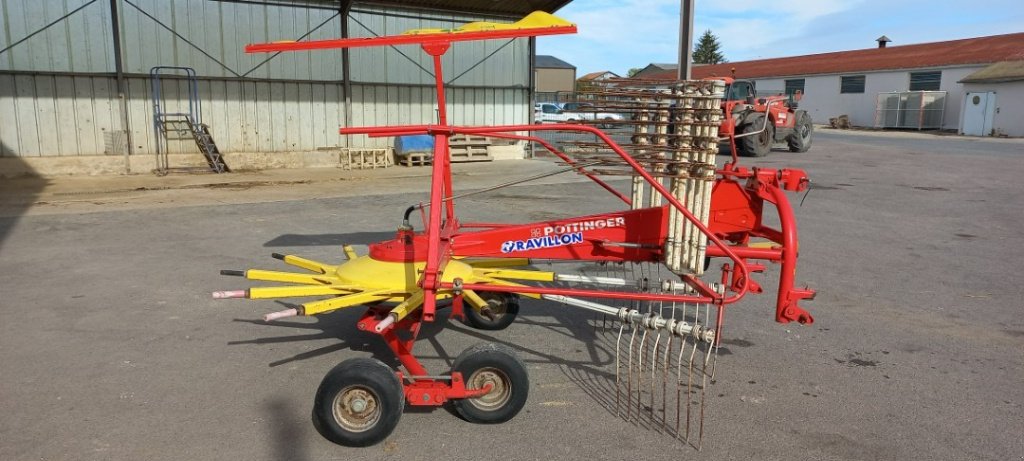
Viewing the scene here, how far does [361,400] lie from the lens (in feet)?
12.0

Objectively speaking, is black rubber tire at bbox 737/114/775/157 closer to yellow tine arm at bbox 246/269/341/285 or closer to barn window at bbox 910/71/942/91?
yellow tine arm at bbox 246/269/341/285

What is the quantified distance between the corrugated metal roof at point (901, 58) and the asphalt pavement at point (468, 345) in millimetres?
27831

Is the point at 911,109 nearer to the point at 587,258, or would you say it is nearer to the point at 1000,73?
the point at 1000,73

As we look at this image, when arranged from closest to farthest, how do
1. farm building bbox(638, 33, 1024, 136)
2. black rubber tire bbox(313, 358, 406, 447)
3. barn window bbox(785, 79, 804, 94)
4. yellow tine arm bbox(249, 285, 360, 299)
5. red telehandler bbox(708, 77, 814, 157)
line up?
black rubber tire bbox(313, 358, 406, 447)
yellow tine arm bbox(249, 285, 360, 299)
red telehandler bbox(708, 77, 814, 157)
farm building bbox(638, 33, 1024, 136)
barn window bbox(785, 79, 804, 94)

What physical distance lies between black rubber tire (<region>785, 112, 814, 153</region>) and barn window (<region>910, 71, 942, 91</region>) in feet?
70.1

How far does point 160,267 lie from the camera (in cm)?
748

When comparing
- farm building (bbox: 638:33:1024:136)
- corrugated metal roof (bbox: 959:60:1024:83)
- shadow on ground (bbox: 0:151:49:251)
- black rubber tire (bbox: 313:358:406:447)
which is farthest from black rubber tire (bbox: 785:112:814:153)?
black rubber tire (bbox: 313:358:406:447)

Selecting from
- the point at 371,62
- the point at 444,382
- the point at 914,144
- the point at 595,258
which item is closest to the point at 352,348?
the point at 444,382

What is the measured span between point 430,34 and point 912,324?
464 centimetres

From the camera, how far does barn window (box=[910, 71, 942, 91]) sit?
1553 inches

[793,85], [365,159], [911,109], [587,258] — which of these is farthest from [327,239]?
[793,85]

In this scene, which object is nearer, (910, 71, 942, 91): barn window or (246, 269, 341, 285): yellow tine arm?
(246, 269, 341, 285): yellow tine arm

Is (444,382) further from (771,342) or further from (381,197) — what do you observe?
(381,197)

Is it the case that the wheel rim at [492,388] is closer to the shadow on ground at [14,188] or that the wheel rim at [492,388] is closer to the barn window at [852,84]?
the shadow on ground at [14,188]
